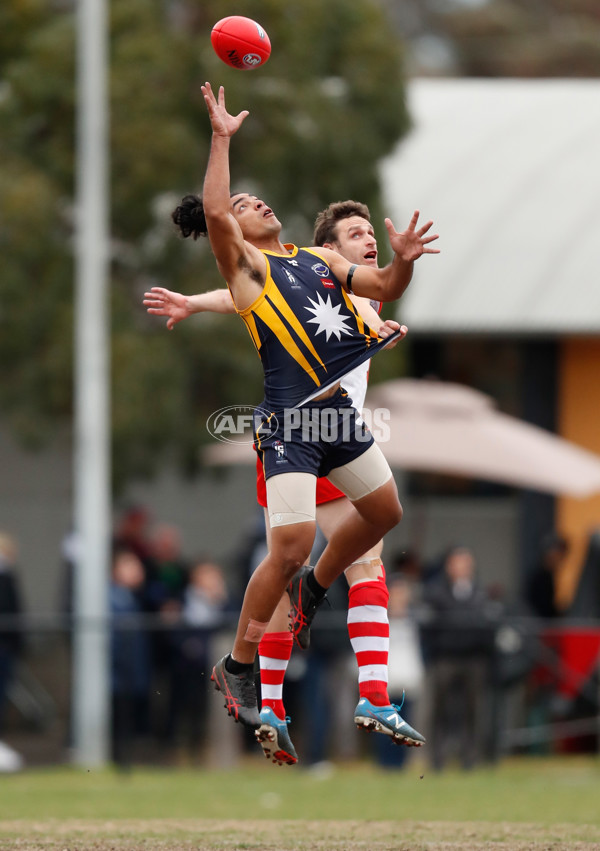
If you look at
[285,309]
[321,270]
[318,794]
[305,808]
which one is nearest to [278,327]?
[285,309]

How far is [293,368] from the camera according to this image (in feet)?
28.3

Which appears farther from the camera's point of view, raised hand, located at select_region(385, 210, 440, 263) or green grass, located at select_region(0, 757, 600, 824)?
green grass, located at select_region(0, 757, 600, 824)

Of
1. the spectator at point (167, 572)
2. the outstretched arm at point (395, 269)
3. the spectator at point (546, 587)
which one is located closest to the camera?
the outstretched arm at point (395, 269)

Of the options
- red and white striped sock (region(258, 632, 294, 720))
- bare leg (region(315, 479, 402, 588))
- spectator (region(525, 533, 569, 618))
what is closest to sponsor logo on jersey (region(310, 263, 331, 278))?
bare leg (region(315, 479, 402, 588))

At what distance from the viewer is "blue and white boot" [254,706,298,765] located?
874 cm

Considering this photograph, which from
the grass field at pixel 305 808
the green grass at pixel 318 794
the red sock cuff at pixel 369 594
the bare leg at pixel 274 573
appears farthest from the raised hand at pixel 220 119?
the green grass at pixel 318 794

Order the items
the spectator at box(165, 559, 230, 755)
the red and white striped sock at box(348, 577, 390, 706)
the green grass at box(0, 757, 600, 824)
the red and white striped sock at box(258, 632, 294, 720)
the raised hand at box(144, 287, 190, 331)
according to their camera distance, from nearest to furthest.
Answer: the red and white striped sock at box(348, 577, 390, 706)
the red and white striped sock at box(258, 632, 294, 720)
the raised hand at box(144, 287, 190, 331)
the green grass at box(0, 757, 600, 824)
the spectator at box(165, 559, 230, 755)

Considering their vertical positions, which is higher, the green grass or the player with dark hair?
the player with dark hair

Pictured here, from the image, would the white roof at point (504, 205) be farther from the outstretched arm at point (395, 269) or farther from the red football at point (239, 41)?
the outstretched arm at point (395, 269)

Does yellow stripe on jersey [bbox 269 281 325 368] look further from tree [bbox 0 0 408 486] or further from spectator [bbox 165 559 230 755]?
tree [bbox 0 0 408 486]

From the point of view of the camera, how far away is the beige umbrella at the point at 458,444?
58.7ft

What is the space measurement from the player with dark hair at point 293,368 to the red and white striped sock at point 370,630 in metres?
0.19

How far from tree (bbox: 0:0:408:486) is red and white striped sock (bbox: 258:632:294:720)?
32.7 feet

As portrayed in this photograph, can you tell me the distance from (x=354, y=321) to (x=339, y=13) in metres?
12.0
